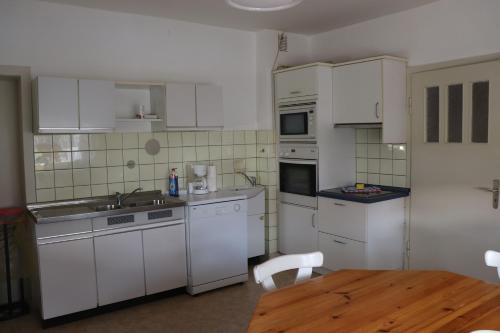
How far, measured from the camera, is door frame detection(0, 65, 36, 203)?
3.38 meters

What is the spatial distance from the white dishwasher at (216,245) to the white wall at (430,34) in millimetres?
1986

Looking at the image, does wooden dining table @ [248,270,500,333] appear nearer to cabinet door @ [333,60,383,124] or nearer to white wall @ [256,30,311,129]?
cabinet door @ [333,60,383,124]

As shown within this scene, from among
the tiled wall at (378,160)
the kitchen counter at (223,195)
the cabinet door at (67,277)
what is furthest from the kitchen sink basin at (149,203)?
the tiled wall at (378,160)

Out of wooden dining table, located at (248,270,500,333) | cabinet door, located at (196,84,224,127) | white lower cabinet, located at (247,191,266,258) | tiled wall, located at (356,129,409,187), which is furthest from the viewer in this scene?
white lower cabinet, located at (247,191,266,258)

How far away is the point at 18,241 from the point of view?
11.9 ft

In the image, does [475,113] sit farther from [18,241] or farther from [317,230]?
[18,241]

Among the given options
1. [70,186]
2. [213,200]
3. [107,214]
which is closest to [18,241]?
[70,186]

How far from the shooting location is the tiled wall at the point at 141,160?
11.6 ft

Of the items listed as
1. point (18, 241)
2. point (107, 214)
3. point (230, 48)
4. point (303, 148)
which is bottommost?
point (18, 241)

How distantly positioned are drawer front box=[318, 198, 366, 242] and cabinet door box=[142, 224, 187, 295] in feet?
4.37

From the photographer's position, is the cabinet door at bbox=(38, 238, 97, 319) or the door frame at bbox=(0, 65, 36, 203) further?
the door frame at bbox=(0, 65, 36, 203)

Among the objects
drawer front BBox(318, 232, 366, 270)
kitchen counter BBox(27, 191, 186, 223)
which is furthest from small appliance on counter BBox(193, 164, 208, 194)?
drawer front BBox(318, 232, 366, 270)

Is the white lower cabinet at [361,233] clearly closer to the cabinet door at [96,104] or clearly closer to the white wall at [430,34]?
the white wall at [430,34]

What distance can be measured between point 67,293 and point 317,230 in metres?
2.25
